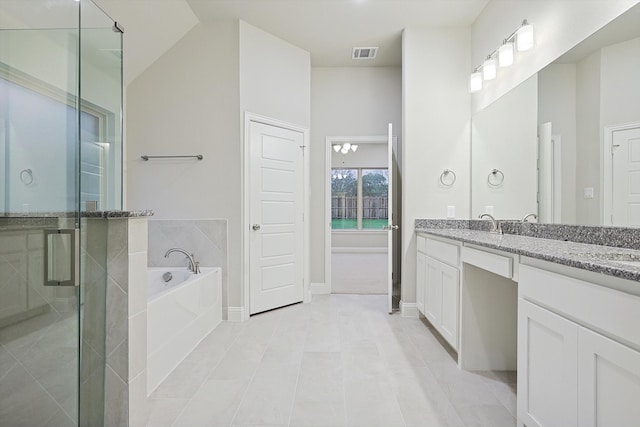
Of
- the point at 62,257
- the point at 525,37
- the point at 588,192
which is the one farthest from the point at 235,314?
the point at 525,37

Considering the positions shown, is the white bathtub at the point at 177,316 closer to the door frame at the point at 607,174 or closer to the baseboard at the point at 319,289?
the baseboard at the point at 319,289

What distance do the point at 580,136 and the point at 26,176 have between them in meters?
2.62

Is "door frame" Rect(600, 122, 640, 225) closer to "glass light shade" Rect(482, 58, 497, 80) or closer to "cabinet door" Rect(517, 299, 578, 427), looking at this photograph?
"cabinet door" Rect(517, 299, 578, 427)

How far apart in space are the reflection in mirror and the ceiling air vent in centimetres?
207

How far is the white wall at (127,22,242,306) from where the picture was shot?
3.25m

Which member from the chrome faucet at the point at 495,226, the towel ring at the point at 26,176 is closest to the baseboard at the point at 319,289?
the chrome faucet at the point at 495,226

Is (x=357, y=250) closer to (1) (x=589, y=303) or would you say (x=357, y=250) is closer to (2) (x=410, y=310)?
(2) (x=410, y=310)

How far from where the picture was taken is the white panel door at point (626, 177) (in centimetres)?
157

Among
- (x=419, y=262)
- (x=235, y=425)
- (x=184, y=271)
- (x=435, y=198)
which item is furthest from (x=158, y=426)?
(x=435, y=198)

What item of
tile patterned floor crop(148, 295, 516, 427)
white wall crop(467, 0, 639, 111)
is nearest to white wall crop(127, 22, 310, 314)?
tile patterned floor crop(148, 295, 516, 427)

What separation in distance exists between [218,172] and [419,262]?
2132 millimetres

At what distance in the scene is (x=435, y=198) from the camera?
334cm

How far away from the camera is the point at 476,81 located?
3068 mm

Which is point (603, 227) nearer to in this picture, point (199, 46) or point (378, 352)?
point (378, 352)
